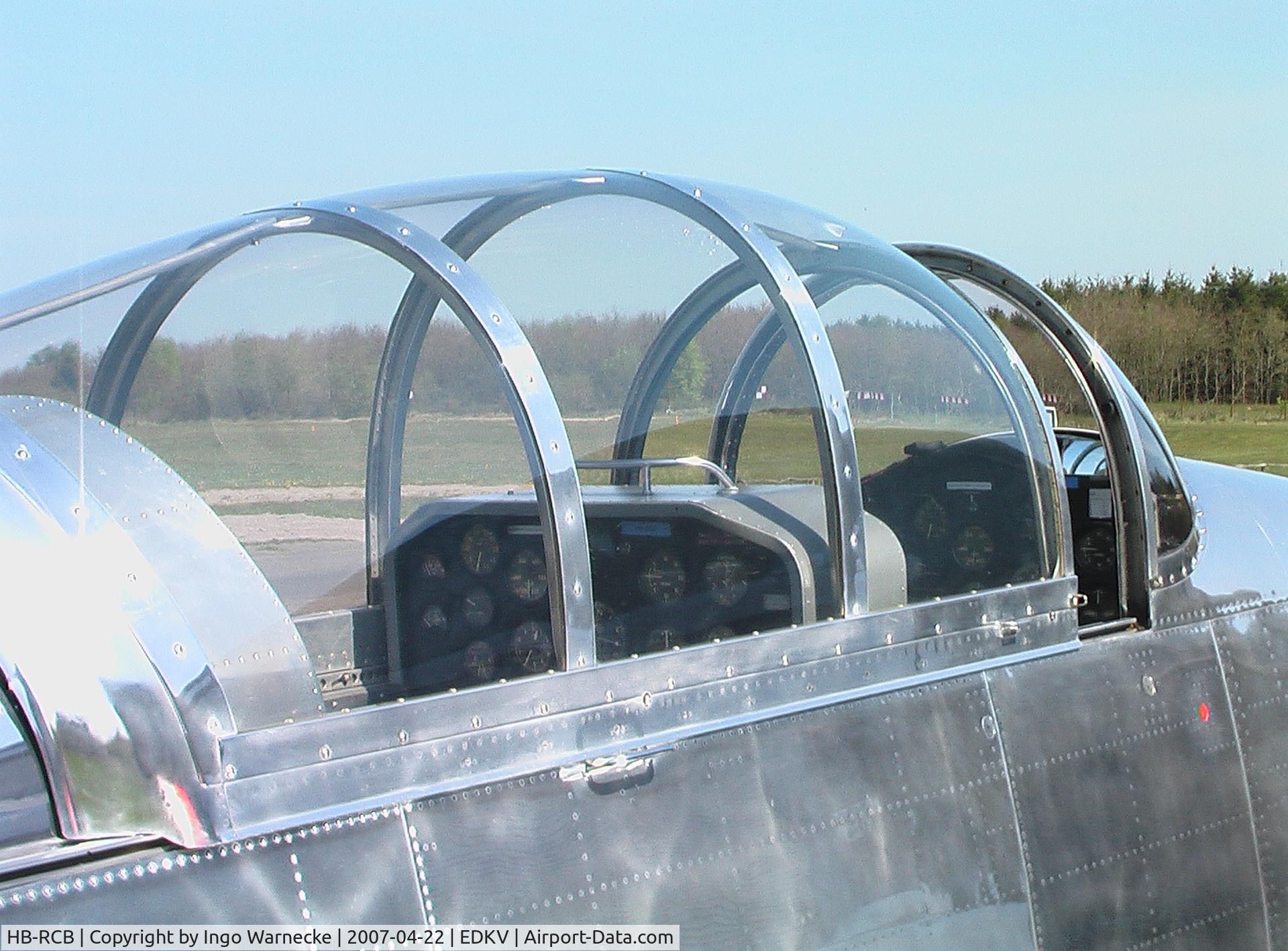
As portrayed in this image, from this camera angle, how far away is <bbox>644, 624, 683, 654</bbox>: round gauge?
9.55 ft

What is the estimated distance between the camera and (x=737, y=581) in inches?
127

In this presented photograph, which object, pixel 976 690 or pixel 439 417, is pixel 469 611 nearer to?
pixel 439 417

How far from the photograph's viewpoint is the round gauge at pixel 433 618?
3365 mm

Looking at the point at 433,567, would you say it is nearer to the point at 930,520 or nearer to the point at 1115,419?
the point at 930,520

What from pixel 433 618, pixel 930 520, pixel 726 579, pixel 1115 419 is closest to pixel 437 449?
pixel 433 618

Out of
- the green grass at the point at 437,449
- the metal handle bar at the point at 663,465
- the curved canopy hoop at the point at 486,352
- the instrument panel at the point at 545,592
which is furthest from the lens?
the metal handle bar at the point at 663,465

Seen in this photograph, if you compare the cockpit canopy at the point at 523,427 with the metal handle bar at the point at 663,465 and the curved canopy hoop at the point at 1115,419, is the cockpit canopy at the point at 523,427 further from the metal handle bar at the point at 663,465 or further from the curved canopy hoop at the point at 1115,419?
the curved canopy hoop at the point at 1115,419

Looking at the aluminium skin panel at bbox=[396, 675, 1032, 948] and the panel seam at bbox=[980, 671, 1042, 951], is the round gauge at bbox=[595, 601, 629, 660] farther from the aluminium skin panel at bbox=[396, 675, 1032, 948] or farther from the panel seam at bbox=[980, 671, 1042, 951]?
the panel seam at bbox=[980, 671, 1042, 951]

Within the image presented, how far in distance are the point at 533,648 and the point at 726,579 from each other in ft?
2.26

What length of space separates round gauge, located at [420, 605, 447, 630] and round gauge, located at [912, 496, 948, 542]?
129 cm

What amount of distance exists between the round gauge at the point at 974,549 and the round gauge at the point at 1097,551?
72cm

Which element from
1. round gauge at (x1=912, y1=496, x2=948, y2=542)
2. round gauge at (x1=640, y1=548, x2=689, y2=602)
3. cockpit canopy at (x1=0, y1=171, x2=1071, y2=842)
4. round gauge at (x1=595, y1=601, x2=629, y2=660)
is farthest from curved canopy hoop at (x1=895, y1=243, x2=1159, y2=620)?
round gauge at (x1=595, y1=601, x2=629, y2=660)

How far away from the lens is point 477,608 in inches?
125

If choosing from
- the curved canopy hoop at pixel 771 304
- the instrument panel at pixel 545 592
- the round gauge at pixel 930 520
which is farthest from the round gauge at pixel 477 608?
the round gauge at pixel 930 520
